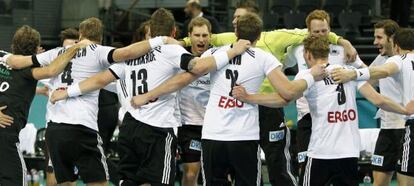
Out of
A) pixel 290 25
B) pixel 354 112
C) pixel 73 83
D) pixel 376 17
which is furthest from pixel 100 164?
pixel 376 17

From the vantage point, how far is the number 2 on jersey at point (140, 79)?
805 centimetres

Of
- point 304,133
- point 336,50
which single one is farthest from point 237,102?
point 336,50

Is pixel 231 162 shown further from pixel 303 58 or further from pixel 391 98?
pixel 391 98

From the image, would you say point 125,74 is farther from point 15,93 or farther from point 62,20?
point 62,20

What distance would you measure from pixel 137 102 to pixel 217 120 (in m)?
0.82

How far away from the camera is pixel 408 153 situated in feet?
28.6

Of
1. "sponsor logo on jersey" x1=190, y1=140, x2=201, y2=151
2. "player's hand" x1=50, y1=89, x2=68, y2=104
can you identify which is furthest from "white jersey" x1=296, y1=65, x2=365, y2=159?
"player's hand" x1=50, y1=89, x2=68, y2=104

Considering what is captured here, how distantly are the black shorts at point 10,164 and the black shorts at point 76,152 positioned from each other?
0.34m

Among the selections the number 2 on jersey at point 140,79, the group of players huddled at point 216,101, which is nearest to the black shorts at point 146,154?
the group of players huddled at point 216,101

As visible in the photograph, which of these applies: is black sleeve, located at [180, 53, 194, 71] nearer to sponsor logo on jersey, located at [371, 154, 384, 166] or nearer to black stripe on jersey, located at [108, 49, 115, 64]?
black stripe on jersey, located at [108, 49, 115, 64]

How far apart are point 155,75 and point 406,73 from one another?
255 cm

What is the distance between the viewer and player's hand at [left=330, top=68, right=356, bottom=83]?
756 centimetres

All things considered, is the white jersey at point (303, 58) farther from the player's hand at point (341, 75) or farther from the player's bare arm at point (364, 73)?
the player's hand at point (341, 75)

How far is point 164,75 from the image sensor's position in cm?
806
